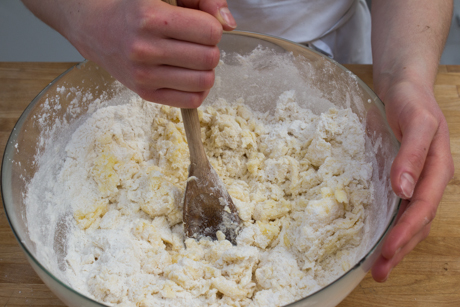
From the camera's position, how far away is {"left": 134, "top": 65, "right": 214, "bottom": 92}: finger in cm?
86

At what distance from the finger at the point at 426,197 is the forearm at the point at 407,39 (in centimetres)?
26

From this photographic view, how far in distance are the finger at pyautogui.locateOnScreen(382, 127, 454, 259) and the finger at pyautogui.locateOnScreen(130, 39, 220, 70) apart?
1.79 feet

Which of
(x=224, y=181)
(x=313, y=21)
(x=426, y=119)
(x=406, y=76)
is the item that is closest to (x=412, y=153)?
(x=426, y=119)

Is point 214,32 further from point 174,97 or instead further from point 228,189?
point 228,189

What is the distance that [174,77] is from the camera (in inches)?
33.9

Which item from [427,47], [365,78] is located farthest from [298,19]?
[427,47]

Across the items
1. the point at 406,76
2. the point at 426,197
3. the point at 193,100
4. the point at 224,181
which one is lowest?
the point at 224,181

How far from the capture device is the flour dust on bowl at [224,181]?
933 mm

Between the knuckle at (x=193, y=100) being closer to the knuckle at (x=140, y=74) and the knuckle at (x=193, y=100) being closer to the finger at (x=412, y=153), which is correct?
the knuckle at (x=140, y=74)

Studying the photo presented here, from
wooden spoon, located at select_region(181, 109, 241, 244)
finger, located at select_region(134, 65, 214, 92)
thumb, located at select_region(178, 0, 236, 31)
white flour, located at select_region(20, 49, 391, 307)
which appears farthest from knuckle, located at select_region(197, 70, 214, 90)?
white flour, located at select_region(20, 49, 391, 307)

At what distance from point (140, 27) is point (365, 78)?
1.05 metres

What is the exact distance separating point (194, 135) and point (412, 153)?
562 millimetres

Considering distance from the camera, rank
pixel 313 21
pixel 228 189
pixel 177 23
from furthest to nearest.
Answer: pixel 313 21 < pixel 228 189 < pixel 177 23

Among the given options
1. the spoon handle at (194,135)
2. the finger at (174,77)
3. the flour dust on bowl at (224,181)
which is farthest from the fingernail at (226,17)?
the flour dust on bowl at (224,181)
